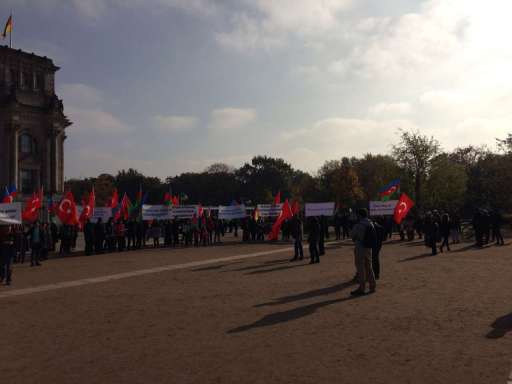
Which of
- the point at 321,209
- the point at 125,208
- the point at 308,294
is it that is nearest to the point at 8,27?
the point at 125,208

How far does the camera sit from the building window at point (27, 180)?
59375 mm

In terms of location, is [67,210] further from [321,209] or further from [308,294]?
[308,294]

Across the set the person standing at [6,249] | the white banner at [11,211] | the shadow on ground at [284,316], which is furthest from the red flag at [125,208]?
the shadow on ground at [284,316]

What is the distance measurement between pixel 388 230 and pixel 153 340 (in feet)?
84.9

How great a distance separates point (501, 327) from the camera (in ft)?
26.6

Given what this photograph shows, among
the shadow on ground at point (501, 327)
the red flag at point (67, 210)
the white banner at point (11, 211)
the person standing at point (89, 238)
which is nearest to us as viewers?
the shadow on ground at point (501, 327)

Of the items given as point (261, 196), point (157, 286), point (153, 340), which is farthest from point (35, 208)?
point (261, 196)

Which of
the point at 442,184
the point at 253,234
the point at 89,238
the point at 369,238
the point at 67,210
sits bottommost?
the point at 253,234

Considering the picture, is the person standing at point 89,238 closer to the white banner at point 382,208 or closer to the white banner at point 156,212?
the white banner at point 156,212

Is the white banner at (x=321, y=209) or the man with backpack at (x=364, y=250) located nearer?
the man with backpack at (x=364, y=250)

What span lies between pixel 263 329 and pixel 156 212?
22.5 m

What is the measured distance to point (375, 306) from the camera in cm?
1005

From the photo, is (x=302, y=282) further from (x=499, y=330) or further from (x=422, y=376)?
(x=422, y=376)

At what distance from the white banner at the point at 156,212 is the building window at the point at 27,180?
37.1m
